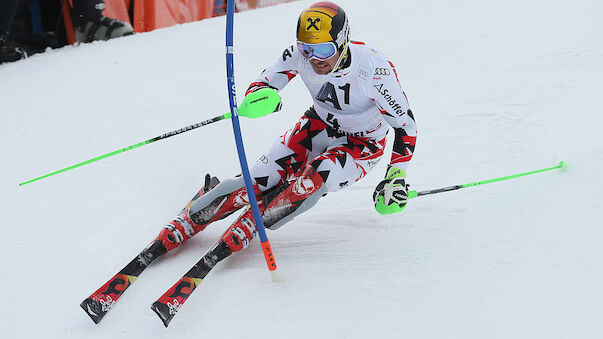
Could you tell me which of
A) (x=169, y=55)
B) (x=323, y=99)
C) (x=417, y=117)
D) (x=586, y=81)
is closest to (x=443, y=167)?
(x=417, y=117)

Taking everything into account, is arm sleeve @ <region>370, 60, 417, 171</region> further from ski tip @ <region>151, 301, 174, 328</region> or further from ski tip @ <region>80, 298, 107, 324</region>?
ski tip @ <region>80, 298, 107, 324</region>

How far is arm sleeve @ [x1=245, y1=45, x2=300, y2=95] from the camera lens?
2900mm

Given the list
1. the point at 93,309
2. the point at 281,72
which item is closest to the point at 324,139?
the point at 281,72

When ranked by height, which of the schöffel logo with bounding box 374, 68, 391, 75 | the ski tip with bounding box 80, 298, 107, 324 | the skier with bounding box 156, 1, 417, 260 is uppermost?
the schöffel logo with bounding box 374, 68, 391, 75

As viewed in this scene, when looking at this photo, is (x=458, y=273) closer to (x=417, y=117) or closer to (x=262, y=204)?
(x=262, y=204)

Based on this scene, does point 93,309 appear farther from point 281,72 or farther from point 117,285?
point 281,72

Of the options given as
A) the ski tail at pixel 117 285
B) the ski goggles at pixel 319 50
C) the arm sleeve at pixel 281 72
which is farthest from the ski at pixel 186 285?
the ski goggles at pixel 319 50

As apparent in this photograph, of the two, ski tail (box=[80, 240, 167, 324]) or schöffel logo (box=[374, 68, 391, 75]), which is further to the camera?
schöffel logo (box=[374, 68, 391, 75])

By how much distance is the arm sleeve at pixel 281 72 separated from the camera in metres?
2.90

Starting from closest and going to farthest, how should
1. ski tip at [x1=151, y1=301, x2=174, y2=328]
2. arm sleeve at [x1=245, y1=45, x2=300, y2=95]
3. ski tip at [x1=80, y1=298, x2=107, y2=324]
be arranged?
1. ski tip at [x1=151, y1=301, x2=174, y2=328]
2. ski tip at [x1=80, y1=298, x2=107, y2=324]
3. arm sleeve at [x1=245, y1=45, x2=300, y2=95]

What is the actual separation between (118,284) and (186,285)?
1.06 feet

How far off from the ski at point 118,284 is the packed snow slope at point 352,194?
0.15ft

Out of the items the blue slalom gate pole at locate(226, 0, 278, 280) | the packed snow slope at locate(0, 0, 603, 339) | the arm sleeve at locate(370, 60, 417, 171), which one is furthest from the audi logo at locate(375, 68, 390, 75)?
the packed snow slope at locate(0, 0, 603, 339)

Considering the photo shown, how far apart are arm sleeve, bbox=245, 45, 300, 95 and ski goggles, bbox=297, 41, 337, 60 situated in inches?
10.2
